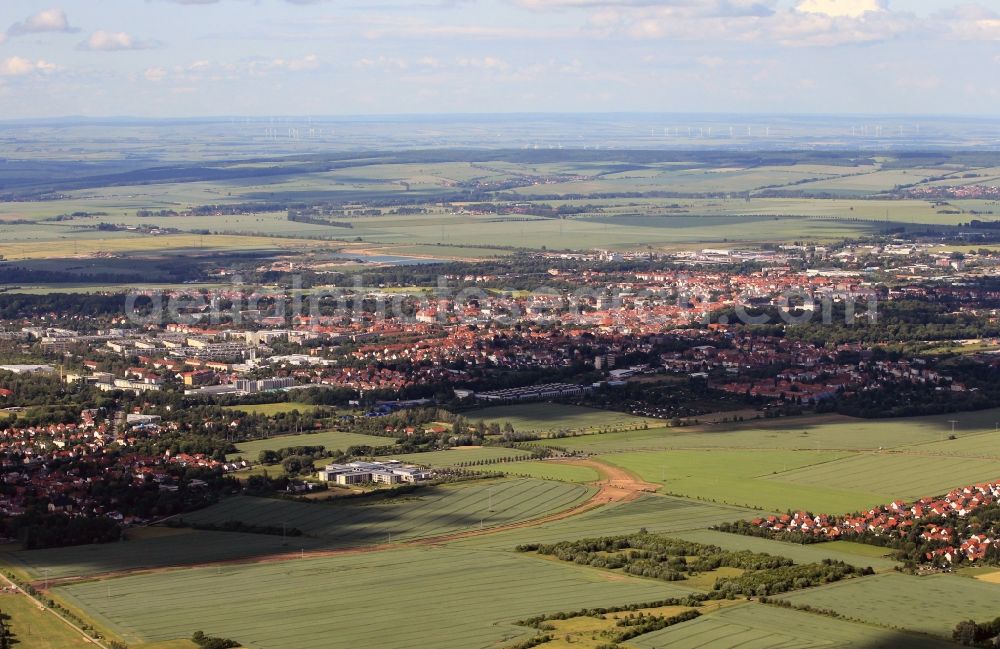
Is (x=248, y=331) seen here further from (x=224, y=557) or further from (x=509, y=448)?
(x=224, y=557)

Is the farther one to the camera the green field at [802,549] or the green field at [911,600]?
the green field at [802,549]

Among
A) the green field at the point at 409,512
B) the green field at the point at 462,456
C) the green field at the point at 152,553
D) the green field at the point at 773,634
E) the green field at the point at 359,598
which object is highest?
the green field at the point at 773,634

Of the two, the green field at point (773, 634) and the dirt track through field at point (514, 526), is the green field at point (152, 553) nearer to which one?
the dirt track through field at point (514, 526)

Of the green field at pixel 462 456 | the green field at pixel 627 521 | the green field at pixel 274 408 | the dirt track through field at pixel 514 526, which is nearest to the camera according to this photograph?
the dirt track through field at pixel 514 526

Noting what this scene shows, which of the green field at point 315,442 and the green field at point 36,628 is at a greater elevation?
the green field at point 36,628

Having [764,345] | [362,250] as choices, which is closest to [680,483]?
[764,345]

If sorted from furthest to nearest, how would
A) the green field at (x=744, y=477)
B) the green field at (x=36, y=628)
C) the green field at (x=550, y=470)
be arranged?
the green field at (x=550, y=470)
the green field at (x=744, y=477)
the green field at (x=36, y=628)
